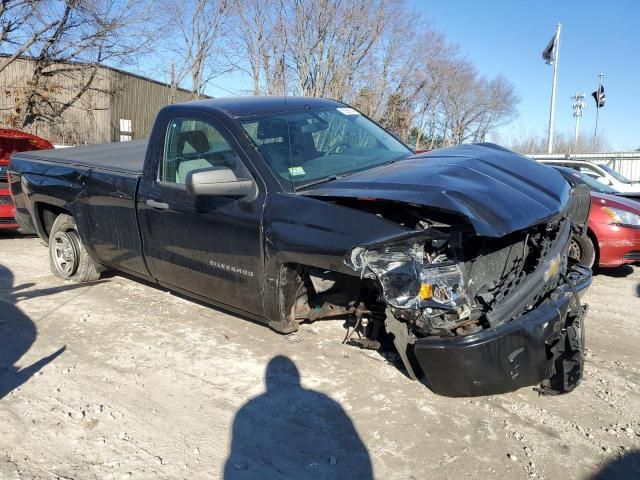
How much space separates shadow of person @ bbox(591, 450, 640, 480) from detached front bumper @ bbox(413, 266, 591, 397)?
0.54m

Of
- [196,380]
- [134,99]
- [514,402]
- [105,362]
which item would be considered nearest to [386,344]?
[514,402]

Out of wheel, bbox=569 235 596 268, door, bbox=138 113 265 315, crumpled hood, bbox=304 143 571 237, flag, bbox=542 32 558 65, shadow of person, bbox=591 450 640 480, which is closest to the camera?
shadow of person, bbox=591 450 640 480

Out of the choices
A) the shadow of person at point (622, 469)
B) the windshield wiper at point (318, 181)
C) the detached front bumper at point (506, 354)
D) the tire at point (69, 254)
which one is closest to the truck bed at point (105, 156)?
the tire at point (69, 254)

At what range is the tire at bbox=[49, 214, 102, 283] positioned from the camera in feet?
20.6

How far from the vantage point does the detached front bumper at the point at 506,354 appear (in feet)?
10.3

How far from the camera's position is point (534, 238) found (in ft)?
12.6

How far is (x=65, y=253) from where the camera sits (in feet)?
21.0

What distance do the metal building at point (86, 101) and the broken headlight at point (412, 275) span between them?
18.7 meters

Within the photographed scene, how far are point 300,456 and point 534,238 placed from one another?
207 centimetres

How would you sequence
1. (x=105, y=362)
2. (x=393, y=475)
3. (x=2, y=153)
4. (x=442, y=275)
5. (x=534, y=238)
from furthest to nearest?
1. (x=2, y=153)
2. (x=105, y=362)
3. (x=534, y=238)
4. (x=442, y=275)
5. (x=393, y=475)

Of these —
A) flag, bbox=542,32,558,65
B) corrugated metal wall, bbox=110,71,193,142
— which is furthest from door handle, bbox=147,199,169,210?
flag, bbox=542,32,558,65

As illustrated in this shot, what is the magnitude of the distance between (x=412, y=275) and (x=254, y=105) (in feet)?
7.17

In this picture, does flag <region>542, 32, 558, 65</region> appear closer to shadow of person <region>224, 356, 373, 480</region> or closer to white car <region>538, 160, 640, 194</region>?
white car <region>538, 160, 640, 194</region>

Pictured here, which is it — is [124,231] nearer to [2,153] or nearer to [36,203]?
[36,203]
